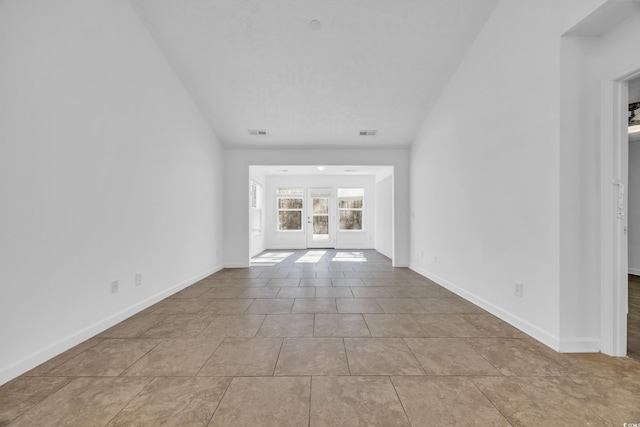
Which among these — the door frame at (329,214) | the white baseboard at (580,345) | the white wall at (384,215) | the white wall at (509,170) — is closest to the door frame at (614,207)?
the white baseboard at (580,345)

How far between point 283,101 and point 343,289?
2.92 meters

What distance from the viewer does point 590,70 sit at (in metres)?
2.01

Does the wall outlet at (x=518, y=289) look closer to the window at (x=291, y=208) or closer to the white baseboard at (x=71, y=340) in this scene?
the white baseboard at (x=71, y=340)

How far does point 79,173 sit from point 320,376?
239 centimetres

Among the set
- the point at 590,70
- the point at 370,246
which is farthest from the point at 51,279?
the point at 370,246

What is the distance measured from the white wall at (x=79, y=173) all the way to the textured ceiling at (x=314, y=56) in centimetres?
53

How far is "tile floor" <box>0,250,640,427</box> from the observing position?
136 cm

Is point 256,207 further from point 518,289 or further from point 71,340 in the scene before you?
point 518,289

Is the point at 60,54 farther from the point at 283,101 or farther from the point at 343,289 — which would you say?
the point at 343,289

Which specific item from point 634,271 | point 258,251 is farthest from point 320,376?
point 258,251

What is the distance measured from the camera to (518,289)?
244 cm

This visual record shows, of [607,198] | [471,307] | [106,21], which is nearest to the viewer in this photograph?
[607,198]

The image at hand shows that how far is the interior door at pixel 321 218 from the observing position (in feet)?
29.5

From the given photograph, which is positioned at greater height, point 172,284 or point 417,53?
point 417,53
